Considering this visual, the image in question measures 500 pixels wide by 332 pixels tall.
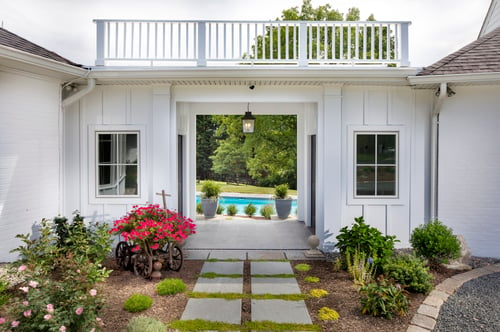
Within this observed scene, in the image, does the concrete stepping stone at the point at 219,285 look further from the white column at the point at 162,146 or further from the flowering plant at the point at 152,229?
the white column at the point at 162,146

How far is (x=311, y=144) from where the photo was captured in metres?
7.50

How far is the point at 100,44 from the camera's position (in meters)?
5.53

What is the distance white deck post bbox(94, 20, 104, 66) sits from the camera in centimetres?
550

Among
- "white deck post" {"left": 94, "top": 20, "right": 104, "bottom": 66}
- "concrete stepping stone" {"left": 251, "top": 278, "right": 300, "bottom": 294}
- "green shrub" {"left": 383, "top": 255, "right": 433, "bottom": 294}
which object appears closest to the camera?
"green shrub" {"left": 383, "top": 255, "right": 433, "bottom": 294}

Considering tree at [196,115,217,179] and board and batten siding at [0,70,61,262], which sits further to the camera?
tree at [196,115,217,179]

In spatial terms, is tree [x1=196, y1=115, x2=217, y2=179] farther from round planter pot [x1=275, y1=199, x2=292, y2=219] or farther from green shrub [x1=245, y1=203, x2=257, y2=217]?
round planter pot [x1=275, y1=199, x2=292, y2=219]

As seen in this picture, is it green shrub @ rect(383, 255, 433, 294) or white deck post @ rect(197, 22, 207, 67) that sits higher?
white deck post @ rect(197, 22, 207, 67)

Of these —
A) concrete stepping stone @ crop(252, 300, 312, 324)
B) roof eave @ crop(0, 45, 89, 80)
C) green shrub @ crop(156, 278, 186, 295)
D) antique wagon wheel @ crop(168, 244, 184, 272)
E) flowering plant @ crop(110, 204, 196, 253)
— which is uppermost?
roof eave @ crop(0, 45, 89, 80)

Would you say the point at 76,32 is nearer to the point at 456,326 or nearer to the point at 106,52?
the point at 106,52

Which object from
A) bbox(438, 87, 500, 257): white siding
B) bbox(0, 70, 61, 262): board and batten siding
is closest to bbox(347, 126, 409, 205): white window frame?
bbox(438, 87, 500, 257): white siding

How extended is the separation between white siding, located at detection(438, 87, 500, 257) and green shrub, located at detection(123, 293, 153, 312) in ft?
15.9

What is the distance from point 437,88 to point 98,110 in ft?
18.9

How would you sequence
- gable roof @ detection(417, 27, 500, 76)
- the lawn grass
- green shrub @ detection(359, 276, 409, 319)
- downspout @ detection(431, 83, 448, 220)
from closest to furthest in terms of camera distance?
green shrub @ detection(359, 276, 409, 319), gable roof @ detection(417, 27, 500, 76), downspout @ detection(431, 83, 448, 220), the lawn grass

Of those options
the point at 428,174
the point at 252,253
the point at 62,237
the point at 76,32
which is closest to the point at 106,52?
the point at 62,237
